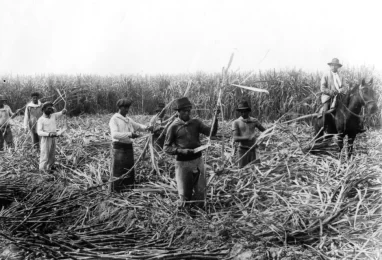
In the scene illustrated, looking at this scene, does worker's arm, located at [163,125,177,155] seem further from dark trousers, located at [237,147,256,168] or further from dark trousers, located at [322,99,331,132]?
dark trousers, located at [322,99,331,132]

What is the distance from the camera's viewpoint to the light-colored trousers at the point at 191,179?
4.20m

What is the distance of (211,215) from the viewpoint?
4371 mm

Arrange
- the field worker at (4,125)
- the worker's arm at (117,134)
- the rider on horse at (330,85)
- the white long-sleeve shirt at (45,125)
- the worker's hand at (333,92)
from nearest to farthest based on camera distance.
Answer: the worker's arm at (117,134), the white long-sleeve shirt at (45,125), the worker's hand at (333,92), the rider on horse at (330,85), the field worker at (4,125)

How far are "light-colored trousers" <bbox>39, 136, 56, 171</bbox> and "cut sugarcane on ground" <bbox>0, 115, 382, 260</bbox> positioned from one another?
189 millimetres

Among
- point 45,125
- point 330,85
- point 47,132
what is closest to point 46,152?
point 47,132

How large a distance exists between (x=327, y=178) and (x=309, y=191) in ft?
1.65

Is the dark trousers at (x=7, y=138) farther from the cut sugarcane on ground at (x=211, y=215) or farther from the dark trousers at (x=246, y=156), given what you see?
the dark trousers at (x=246, y=156)

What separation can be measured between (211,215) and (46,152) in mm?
3527

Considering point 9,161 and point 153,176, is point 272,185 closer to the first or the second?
point 153,176

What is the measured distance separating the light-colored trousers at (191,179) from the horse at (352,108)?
2645mm

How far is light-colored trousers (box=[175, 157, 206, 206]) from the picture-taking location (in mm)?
4195

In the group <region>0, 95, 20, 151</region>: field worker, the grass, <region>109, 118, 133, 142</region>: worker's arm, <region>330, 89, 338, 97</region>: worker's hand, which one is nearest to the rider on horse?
<region>330, 89, 338, 97</region>: worker's hand

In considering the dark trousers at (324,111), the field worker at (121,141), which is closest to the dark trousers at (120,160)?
the field worker at (121,141)

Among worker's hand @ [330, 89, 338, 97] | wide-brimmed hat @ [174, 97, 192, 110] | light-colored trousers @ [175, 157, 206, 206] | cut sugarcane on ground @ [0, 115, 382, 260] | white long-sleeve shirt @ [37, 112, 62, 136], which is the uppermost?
worker's hand @ [330, 89, 338, 97]
